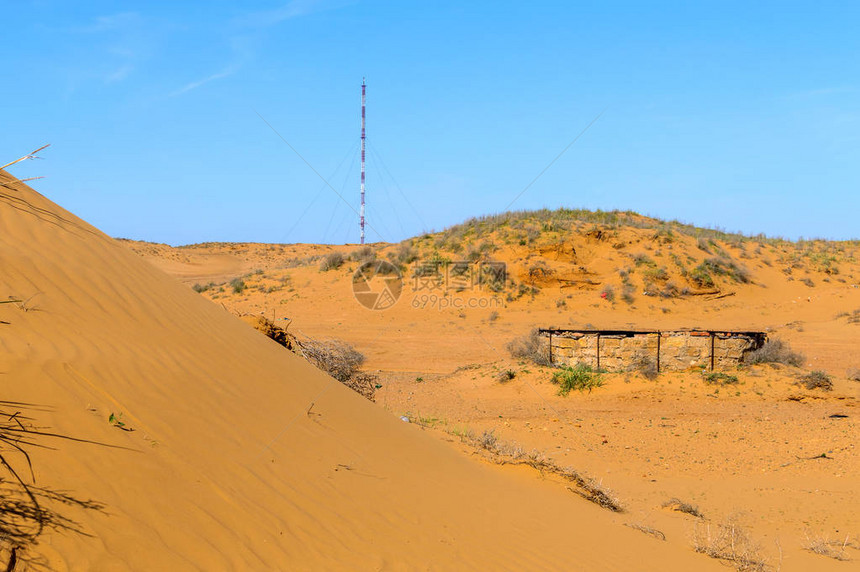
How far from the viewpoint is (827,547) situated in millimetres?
6199

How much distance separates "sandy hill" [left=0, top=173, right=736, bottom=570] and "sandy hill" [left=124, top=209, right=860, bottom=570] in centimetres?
192

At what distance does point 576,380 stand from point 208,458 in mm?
10699

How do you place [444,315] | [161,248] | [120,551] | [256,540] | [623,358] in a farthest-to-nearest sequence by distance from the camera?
[161,248], [444,315], [623,358], [256,540], [120,551]

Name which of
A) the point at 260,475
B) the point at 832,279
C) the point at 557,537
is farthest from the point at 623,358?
the point at 832,279

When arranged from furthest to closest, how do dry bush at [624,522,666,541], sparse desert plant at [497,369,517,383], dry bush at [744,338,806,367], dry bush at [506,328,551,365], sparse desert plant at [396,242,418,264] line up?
sparse desert plant at [396,242,418,264] → dry bush at [506,328,551,365] → sparse desert plant at [497,369,517,383] → dry bush at [744,338,806,367] → dry bush at [624,522,666,541]

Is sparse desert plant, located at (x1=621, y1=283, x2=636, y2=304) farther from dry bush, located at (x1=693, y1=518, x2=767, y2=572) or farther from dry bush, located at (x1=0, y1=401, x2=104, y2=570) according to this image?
dry bush, located at (x1=0, y1=401, x2=104, y2=570)

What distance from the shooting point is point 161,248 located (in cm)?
6012

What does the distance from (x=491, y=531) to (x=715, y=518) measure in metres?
3.82

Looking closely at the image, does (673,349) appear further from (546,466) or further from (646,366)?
(546,466)

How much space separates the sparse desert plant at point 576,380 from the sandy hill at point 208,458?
7069 mm

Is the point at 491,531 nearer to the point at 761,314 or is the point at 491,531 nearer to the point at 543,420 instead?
the point at 543,420

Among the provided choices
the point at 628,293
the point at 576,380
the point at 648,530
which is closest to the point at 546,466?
the point at 648,530

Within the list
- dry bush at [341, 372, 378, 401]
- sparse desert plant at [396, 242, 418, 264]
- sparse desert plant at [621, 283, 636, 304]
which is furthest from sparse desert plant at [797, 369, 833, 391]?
sparse desert plant at [396, 242, 418, 264]

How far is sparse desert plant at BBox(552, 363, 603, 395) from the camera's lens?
537 inches
